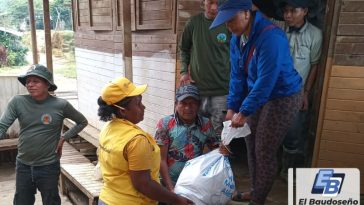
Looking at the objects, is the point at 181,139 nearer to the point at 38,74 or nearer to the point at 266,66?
the point at 266,66

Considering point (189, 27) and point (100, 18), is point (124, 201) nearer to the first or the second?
point (189, 27)

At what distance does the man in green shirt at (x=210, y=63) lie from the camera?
3.12 metres

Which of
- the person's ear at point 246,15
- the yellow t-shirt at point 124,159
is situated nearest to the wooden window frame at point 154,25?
the person's ear at point 246,15

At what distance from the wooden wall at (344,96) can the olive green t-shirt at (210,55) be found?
0.91 m

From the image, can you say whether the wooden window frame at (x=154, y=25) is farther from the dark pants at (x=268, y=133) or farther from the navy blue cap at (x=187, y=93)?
the dark pants at (x=268, y=133)

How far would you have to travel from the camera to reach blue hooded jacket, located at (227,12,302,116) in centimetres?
207

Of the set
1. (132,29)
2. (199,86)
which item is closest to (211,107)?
(199,86)

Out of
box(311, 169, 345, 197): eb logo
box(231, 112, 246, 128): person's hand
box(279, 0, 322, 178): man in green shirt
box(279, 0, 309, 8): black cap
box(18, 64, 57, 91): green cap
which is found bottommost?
box(311, 169, 345, 197): eb logo

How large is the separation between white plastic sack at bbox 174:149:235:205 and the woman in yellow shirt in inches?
11.0

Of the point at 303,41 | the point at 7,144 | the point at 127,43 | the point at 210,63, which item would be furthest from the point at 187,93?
the point at 7,144

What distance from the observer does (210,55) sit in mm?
3137

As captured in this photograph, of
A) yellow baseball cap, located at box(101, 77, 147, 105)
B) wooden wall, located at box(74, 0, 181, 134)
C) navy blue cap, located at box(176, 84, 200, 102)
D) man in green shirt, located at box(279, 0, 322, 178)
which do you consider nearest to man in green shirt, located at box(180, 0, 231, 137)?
navy blue cap, located at box(176, 84, 200, 102)

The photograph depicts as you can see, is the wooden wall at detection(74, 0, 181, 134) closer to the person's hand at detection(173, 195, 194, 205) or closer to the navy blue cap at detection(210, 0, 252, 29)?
the navy blue cap at detection(210, 0, 252, 29)

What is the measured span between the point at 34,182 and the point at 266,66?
2460 mm
